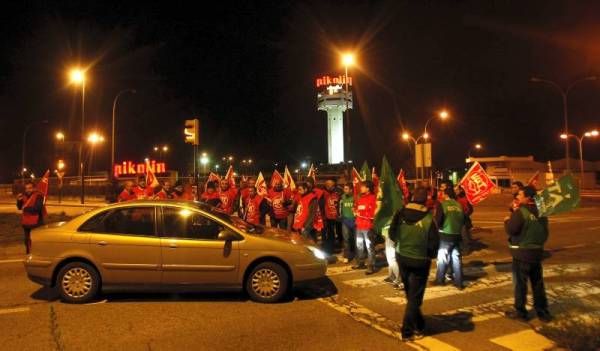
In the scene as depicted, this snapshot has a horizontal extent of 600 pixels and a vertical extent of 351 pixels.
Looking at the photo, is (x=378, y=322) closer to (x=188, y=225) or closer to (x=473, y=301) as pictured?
(x=473, y=301)

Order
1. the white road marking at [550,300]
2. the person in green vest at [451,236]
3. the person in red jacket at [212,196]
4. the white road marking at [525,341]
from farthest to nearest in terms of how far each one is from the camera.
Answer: the person in red jacket at [212,196] → the person in green vest at [451,236] → the white road marking at [550,300] → the white road marking at [525,341]

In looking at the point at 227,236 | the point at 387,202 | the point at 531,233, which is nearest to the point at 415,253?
the point at 531,233

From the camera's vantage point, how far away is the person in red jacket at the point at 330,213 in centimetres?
1155

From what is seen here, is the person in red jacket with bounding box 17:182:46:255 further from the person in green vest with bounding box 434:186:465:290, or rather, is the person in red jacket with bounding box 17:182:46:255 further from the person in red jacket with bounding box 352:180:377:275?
the person in green vest with bounding box 434:186:465:290

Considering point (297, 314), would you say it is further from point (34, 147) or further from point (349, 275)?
point (34, 147)

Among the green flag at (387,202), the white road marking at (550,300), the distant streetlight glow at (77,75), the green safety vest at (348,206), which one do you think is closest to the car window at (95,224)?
the green flag at (387,202)

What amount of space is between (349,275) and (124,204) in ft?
13.4

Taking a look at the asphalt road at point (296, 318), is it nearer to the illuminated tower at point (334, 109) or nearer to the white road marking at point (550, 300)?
the white road marking at point (550, 300)

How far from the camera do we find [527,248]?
6.22 metres

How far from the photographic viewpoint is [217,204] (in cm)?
1276

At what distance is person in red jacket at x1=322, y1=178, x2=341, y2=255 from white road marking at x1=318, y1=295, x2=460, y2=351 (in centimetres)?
399

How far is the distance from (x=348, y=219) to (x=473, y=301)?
3355 millimetres

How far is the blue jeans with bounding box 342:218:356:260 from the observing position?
10.3 meters

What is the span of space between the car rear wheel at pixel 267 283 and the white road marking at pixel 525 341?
2.87m
